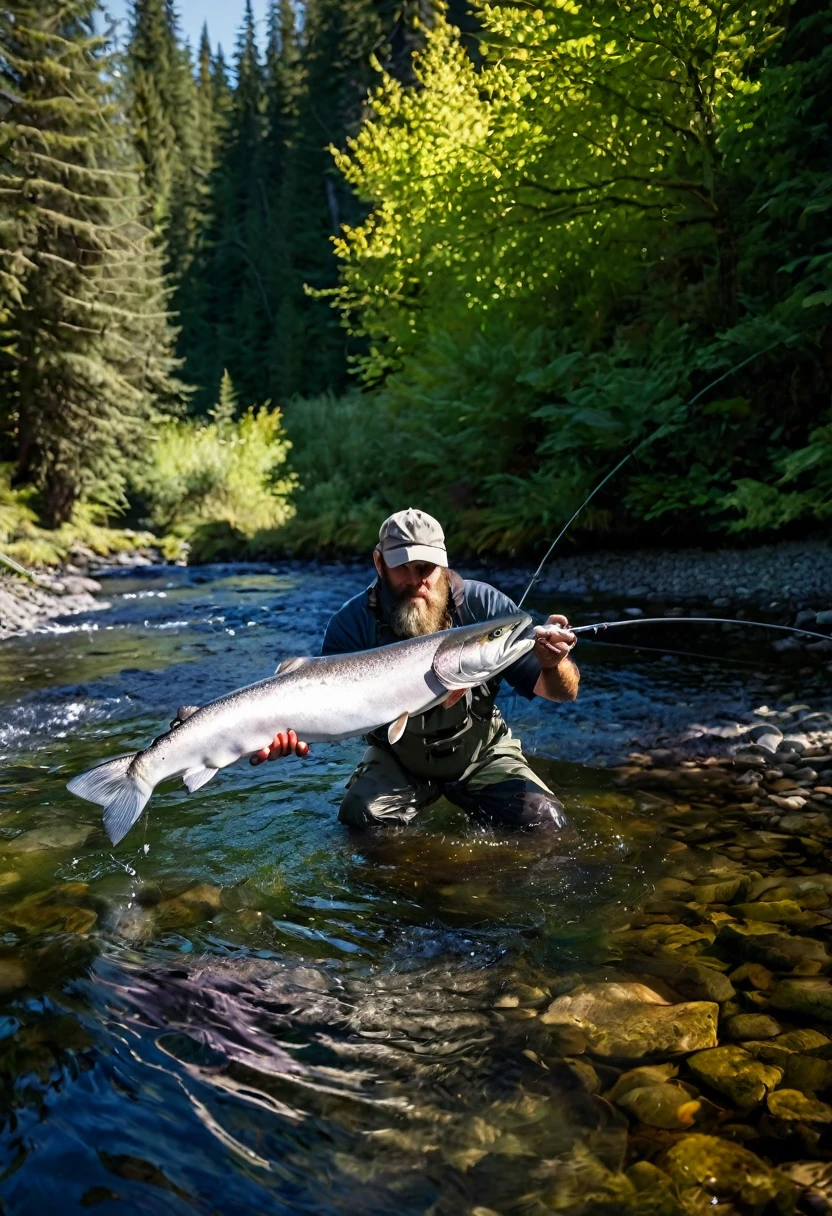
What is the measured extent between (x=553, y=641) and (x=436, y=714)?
100 cm

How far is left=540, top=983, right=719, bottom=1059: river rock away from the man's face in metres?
1.82

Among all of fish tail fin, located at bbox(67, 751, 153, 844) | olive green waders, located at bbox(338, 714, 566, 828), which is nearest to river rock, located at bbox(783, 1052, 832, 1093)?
olive green waders, located at bbox(338, 714, 566, 828)

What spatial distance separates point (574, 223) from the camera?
12859 mm

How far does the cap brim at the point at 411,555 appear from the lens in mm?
4328

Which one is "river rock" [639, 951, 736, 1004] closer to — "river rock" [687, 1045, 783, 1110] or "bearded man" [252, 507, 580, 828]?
"river rock" [687, 1045, 783, 1110]

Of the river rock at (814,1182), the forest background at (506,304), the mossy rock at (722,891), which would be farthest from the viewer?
the forest background at (506,304)

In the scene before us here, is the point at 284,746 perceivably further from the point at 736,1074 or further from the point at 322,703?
the point at 736,1074

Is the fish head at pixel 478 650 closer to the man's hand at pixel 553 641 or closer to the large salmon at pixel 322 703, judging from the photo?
the large salmon at pixel 322 703

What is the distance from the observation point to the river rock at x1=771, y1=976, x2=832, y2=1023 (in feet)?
10.2

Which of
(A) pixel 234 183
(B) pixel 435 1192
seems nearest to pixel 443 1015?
(B) pixel 435 1192

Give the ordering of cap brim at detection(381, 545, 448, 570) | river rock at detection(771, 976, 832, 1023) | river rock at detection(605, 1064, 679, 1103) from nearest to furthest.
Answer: river rock at detection(605, 1064, 679, 1103)
river rock at detection(771, 976, 832, 1023)
cap brim at detection(381, 545, 448, 570)

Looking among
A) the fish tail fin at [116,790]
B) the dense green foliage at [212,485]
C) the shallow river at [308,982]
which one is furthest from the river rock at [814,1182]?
the dense green foliage at [212,485]

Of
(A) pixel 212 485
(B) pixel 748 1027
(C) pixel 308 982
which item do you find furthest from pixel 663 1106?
(A) pixel 212 485

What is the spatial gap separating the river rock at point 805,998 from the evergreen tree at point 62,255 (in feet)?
62.0
